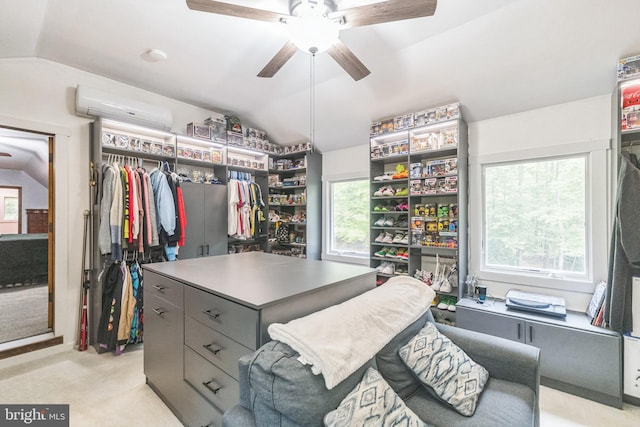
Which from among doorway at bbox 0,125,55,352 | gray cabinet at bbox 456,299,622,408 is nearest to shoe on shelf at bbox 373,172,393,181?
gray cabinet at bbox 456,299,622,408

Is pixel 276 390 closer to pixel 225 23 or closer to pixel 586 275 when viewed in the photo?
pixel 225 23

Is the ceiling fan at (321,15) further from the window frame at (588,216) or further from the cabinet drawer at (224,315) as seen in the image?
the window frame at (588,216)

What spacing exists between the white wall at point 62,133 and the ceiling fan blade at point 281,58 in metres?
2.20

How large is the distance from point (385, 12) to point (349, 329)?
5.77ft

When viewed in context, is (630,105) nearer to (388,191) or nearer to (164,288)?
(388,191)

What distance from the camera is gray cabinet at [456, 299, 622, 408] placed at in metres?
2.06

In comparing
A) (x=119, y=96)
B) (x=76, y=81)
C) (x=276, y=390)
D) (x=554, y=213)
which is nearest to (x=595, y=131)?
(x=554, y=213)

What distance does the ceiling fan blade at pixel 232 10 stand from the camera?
1563 millimetres

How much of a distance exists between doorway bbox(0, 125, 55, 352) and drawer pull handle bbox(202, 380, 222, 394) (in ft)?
8.37

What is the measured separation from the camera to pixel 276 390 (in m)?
1.00

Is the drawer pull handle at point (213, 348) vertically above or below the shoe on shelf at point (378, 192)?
below

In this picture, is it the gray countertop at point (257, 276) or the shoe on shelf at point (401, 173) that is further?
the shoe on shelf at point (401, 173)

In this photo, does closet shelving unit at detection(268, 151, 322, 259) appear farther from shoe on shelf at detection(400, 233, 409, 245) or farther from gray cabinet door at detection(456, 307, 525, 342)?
gray cabinet door at detection(456, 307, 525, 342)

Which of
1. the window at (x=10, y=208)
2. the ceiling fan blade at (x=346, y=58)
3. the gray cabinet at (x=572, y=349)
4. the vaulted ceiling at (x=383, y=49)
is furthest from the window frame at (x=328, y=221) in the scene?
the window at (x=10, y=208)
